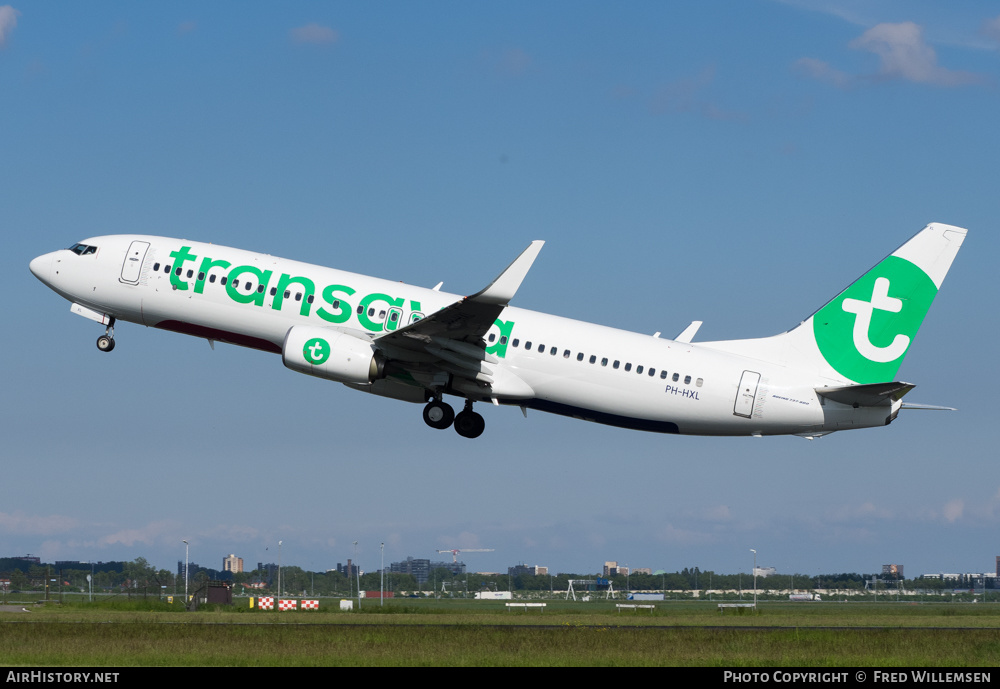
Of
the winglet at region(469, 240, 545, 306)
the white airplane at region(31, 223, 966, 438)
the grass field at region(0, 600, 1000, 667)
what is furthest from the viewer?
the white airplane at region(31, 223, 966, 438)

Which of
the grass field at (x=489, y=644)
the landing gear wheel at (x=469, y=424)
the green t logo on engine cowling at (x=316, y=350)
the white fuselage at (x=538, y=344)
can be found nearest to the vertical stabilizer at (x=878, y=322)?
the white fuselage at (x=538, y=344)

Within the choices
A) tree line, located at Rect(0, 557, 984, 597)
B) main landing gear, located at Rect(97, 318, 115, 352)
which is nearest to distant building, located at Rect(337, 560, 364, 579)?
Answer: tree line, located at Rect(0, 557, 984, 597)

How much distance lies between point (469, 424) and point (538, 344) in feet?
17.4

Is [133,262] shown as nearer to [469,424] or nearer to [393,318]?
[393,318]

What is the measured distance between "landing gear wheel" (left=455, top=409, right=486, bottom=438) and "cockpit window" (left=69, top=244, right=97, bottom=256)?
16.9 metres

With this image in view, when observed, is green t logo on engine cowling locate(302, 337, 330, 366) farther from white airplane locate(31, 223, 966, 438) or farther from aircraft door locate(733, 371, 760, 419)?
aircraft door locate(733, 371, 760, 419)

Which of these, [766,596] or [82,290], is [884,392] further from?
[766,596]

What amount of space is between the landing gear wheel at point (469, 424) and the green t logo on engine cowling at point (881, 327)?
45.2 feet

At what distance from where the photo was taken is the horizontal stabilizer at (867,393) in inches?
1640

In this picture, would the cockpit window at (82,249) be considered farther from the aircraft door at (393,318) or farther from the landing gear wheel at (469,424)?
the landing gear wheel at (469,424)

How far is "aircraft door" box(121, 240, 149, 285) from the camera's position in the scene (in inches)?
1906

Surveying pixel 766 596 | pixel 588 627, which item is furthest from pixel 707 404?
pixel 766 596

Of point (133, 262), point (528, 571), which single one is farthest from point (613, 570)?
point (133, 262)

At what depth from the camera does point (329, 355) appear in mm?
44375
